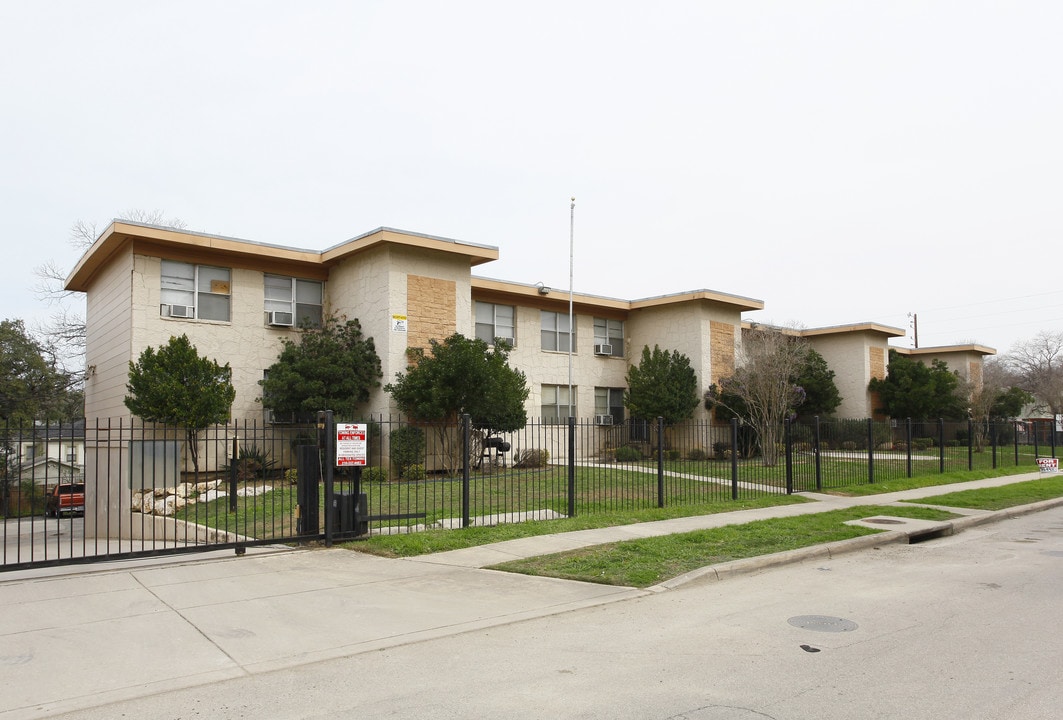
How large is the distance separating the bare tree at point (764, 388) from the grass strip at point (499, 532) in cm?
1046

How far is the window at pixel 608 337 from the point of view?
31625 millimetres

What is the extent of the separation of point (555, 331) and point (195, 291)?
13.4 metres

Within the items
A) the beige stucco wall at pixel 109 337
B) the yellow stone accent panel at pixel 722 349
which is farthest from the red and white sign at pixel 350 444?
the yellow stone accent panel at pixel 722 349


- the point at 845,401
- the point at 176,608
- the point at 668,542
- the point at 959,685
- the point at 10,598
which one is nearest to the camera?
the point at 959,685

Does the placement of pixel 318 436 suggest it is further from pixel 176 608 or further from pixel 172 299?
pixel 172 299

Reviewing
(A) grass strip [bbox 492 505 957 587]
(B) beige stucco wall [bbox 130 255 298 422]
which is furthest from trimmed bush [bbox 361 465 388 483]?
(A) grass strip [bbox 492 505 957 587]

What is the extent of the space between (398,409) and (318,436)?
34.9ft

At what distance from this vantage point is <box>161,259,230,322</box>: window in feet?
71.1

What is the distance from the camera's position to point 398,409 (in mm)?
22156

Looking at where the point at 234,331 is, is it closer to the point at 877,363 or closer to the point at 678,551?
the point at 678,551

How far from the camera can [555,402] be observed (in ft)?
98.2

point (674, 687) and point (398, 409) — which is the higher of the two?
point (398, 409)

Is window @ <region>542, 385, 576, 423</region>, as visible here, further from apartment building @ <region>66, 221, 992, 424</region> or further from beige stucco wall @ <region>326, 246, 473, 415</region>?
beige stucco wall @ <region>326, 246, 473, 415</region>

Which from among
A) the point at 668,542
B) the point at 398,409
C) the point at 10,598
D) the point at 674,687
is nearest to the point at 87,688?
the point at 10,598
